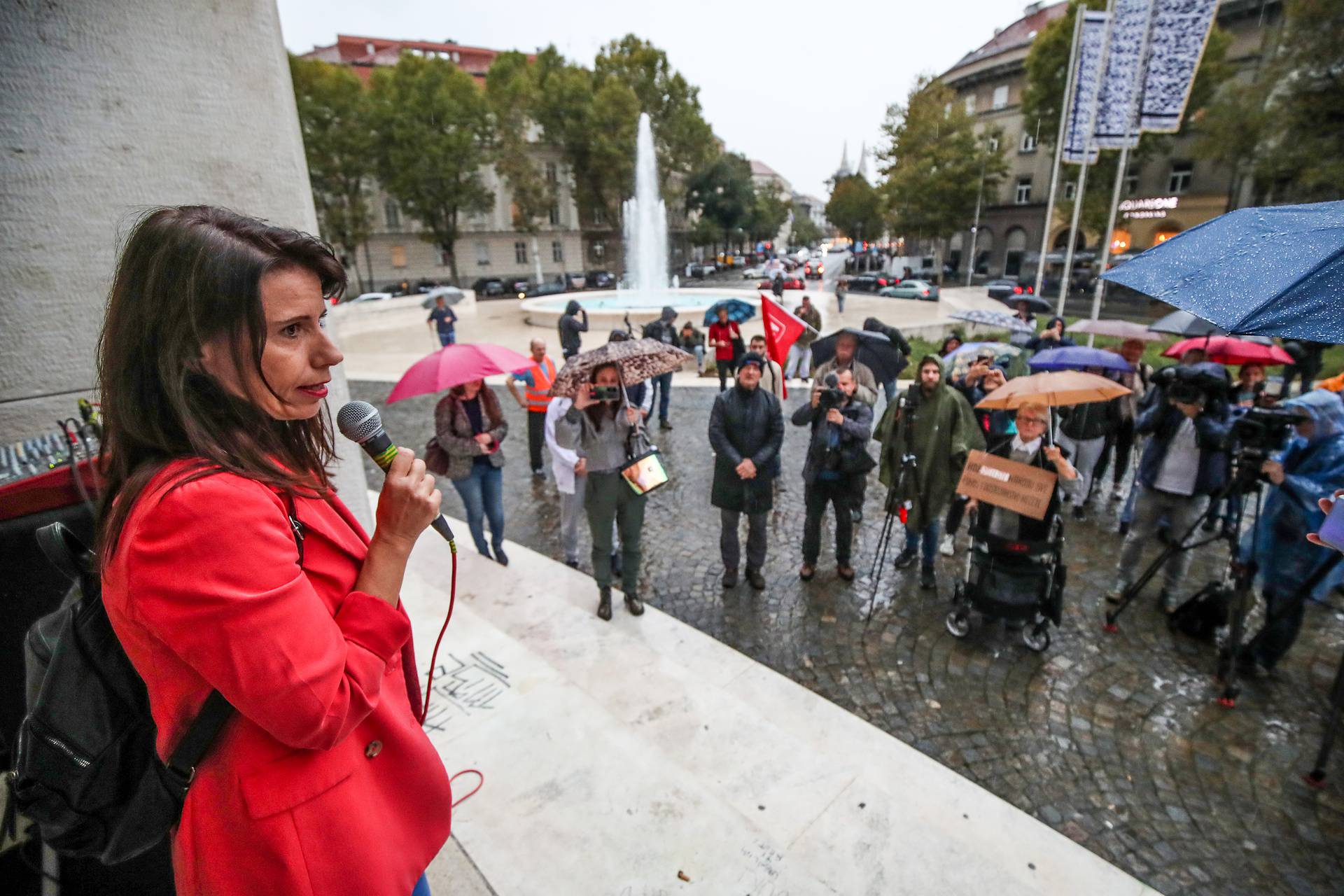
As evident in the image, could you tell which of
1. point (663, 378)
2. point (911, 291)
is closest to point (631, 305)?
point (911, 291)

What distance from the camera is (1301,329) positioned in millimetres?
1914

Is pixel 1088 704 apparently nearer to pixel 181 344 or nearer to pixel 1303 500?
pixel 1303 500

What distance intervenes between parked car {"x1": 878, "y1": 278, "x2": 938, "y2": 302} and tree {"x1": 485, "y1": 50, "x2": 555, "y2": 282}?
24.4m

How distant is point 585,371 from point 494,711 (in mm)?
2383

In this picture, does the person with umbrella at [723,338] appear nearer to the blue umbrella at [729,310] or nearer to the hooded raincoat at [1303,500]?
the blue umbrella at [729,310]

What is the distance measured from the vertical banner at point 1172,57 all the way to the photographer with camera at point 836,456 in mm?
10719

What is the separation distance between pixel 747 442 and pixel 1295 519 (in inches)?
137

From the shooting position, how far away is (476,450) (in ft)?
17.1

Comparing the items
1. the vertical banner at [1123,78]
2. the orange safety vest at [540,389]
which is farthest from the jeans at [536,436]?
the vertical banner at [1123,78]

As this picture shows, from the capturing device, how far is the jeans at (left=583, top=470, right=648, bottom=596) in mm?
4645

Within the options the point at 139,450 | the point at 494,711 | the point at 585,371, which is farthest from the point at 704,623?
the point at 139,450

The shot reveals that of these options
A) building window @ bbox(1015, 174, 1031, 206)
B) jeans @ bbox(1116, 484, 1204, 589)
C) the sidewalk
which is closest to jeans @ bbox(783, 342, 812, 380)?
jeans @ bbox(1116, 484, 1204, 589)

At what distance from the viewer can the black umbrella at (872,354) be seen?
264 inches

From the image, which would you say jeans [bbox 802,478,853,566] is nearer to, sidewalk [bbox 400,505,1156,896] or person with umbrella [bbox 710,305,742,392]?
sidewalk [bbox 400,505,1156,896]
